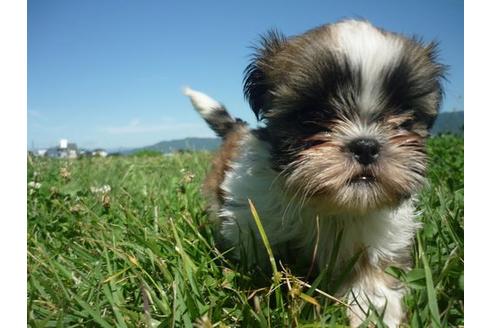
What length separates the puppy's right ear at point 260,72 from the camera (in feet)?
5.11

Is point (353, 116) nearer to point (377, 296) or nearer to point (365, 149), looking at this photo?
point (365, 149)

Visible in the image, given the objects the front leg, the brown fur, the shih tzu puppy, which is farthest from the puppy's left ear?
the brown fur

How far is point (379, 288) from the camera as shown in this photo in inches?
53.4

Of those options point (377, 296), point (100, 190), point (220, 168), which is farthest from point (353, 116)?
point (100, 190)

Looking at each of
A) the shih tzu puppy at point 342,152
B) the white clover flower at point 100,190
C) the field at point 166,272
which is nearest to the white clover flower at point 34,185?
the field at point 166,272

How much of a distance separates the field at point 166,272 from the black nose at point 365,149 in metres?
0.29

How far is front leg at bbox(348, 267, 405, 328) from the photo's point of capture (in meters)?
1.19

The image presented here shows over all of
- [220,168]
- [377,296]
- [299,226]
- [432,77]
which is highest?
[432,77]

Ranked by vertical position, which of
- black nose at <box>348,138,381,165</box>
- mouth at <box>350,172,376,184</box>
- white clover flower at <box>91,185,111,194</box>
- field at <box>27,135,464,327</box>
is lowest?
field at <box>27,135,464,327</box>

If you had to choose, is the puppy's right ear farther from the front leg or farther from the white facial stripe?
the front leg

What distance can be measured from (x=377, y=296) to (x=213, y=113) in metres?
1.67

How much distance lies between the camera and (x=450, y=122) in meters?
1.39

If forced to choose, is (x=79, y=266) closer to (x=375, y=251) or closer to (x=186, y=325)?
(x=186, y=325)
